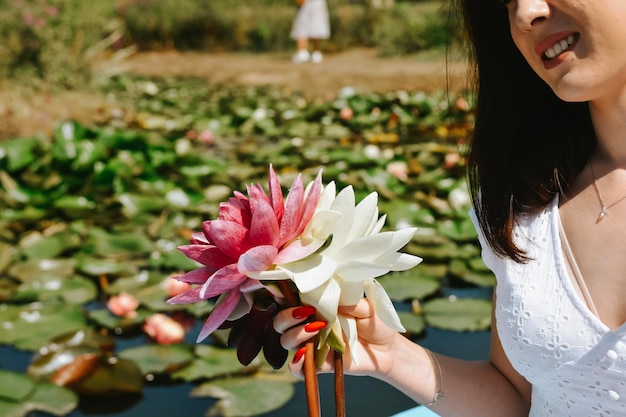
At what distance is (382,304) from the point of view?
0.67 m

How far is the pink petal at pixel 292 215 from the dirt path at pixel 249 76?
496 mm

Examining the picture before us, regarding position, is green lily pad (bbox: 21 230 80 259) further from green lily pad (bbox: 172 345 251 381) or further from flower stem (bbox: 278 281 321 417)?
flower stem (bbox: 278 281 321 417)

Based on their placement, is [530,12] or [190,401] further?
[190,401]

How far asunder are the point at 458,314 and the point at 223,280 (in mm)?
1372

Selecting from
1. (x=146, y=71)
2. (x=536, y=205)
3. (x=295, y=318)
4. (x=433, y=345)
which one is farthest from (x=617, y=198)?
(x=146, y=71)

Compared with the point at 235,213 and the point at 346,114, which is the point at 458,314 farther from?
the point at 346,114

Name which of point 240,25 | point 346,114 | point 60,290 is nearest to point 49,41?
point 346,114

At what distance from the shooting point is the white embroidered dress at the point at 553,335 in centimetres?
80

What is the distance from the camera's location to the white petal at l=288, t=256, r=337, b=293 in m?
0.58

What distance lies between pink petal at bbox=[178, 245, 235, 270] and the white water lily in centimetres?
5

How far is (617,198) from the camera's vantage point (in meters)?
0.87

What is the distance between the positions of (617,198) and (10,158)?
8.23ft

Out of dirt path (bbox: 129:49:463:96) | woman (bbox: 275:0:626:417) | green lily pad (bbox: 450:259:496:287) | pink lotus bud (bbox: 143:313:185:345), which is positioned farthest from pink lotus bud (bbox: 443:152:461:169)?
woman (bbox: 275:0:626:417)

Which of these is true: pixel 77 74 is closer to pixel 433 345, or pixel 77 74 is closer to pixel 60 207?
pixel 60 207
